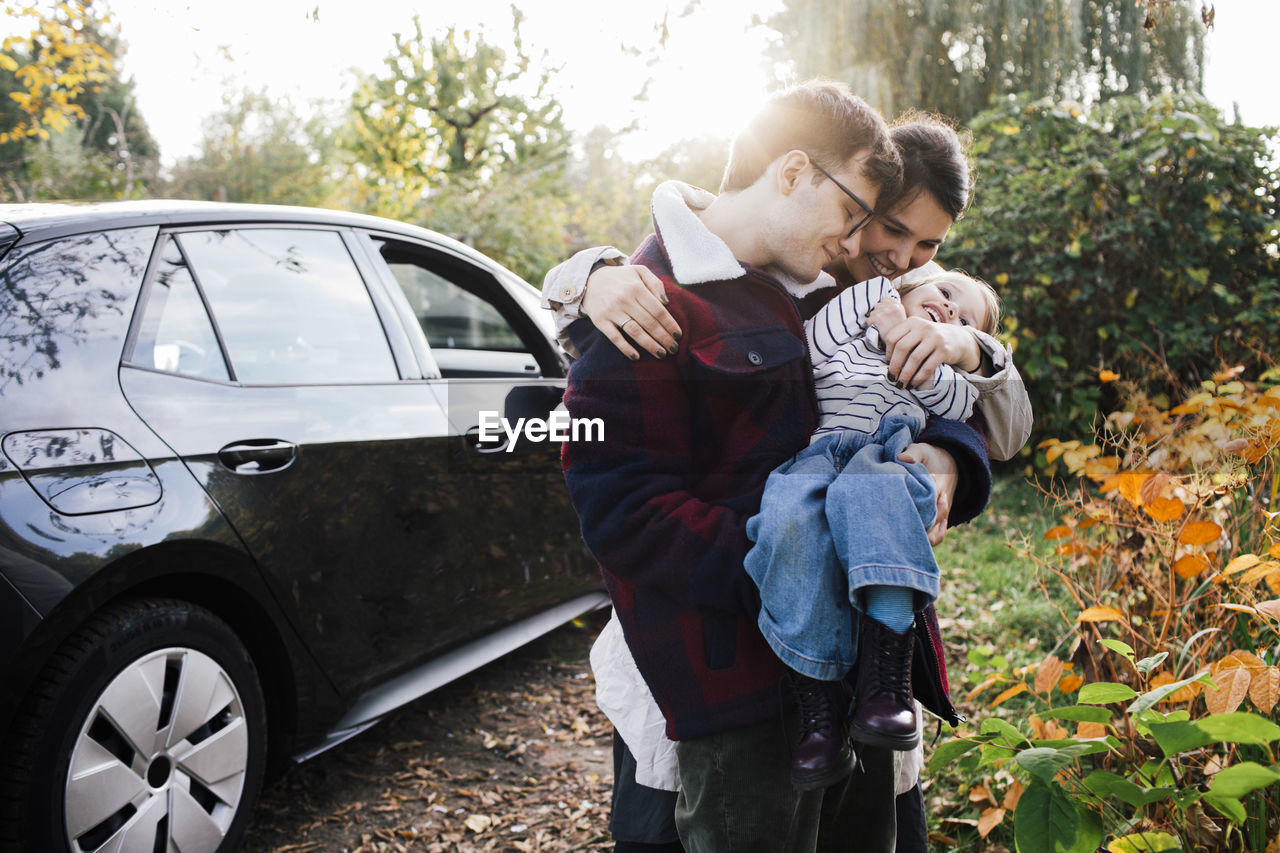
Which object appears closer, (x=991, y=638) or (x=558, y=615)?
(x=558, y=615)

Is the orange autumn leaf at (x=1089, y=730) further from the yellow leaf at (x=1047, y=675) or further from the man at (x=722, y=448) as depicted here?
the man at (x=722, y=448)

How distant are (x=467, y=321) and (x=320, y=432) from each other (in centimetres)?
198

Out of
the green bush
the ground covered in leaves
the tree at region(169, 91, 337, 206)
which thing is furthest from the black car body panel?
the tree at region(169, 91, 337, 206)

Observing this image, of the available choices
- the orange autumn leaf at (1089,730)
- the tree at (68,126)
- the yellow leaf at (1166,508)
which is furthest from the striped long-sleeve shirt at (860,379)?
the tree at (68,126)

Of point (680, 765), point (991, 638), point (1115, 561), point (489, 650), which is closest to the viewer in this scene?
point (680, 765)

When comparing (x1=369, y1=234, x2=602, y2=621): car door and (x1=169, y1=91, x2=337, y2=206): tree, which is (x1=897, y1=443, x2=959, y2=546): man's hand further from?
(x1=169, y1=91, x2=337, y2=206): tree

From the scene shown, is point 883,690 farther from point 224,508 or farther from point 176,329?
point 176,329

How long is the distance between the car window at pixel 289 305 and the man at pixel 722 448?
139 cm

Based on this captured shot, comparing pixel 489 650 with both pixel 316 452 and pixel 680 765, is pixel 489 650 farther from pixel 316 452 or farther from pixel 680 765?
pixel 680 765

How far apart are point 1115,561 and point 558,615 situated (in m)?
1.88

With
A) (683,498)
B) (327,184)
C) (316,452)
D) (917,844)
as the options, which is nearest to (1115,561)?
(917,844)

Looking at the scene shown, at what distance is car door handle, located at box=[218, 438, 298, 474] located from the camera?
211 cm

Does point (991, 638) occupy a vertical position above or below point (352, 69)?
below

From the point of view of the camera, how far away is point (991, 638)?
373 centimetres
